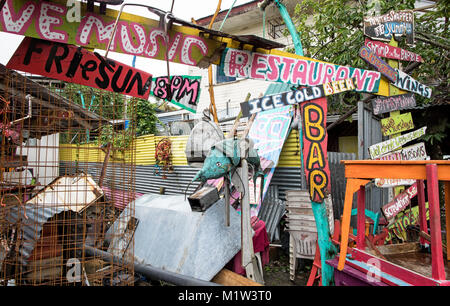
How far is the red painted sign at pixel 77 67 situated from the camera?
2.92m

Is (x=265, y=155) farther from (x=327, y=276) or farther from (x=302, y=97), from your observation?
(x=327, y=276)

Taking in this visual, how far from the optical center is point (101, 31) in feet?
10.7

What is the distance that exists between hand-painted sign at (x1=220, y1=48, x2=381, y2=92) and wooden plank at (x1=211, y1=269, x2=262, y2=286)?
2828 mm

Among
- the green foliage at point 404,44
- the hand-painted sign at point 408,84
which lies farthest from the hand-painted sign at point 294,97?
the green foliage at point 404,44

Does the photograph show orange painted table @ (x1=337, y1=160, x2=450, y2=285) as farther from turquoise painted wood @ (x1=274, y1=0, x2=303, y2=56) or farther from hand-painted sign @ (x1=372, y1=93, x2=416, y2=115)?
hand-painted sign @ (x1=372, y1=93, x2=416, y2=115)

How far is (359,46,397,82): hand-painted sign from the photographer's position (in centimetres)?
497

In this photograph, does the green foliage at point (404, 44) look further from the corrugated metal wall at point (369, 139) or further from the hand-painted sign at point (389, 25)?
the corrugated metal wall at point (369, 139)

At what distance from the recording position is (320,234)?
13.6 feet

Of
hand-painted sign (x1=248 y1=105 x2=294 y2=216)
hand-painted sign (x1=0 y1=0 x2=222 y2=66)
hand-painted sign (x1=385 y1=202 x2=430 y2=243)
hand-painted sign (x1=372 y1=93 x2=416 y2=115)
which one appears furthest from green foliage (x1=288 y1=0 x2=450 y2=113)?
hand-painted sign (x1=0 y1=0 x2=222 y2=66)

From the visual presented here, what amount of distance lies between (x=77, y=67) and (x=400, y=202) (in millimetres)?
5063

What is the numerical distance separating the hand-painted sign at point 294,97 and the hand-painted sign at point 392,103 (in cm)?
144
